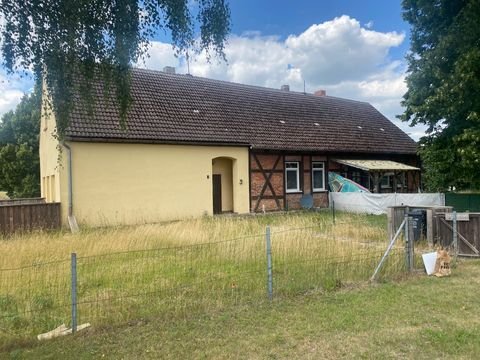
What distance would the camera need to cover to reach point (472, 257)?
28.2 feet

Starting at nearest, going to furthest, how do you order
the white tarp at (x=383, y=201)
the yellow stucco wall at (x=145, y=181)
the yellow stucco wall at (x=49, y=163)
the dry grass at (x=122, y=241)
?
the dry grass at (x=122, y=241) < the yellow stucco wall at (x=145, y=181) < the yellow stucco wall at (x=49, y=163) < the white tarp at (x=383, y=201)

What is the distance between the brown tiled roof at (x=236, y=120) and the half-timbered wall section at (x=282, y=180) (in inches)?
26.9

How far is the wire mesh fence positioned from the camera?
547 cm

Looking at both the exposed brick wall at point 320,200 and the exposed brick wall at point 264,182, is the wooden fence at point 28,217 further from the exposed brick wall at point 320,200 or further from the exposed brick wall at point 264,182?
the exposed brick wall at point 320,200

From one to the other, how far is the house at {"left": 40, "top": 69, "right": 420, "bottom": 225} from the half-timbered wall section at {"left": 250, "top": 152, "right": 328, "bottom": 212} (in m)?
0.05

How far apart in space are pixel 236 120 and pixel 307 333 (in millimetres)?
16475

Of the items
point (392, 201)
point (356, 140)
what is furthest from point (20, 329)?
point (356, 140)

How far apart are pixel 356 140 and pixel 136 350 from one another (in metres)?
21.2

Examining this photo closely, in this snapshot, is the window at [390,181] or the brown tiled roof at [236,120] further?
the window at [390,181]

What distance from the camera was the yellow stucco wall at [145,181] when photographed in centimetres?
1536

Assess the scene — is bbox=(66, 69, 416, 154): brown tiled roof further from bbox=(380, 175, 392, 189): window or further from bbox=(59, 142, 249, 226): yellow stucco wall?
bbox=(380, 175, 392, 189): window

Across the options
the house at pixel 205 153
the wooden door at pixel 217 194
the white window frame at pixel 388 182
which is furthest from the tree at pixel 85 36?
the white window frame at pixel 388 182

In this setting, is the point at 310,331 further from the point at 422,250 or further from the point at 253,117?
the point at 253,117

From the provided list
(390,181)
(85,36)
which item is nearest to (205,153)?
(390,181)
